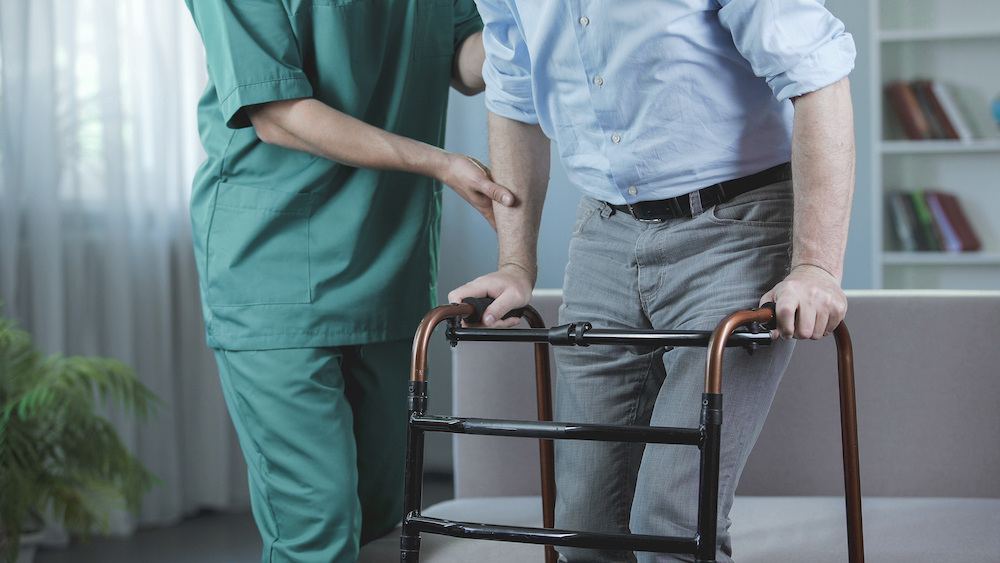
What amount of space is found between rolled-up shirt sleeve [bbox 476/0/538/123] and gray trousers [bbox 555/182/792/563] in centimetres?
18

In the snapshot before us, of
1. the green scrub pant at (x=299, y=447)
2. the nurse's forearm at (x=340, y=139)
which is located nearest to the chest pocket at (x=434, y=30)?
the nurse's forearm at (x=340, y=139)

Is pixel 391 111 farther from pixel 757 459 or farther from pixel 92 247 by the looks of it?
pixel 92 247

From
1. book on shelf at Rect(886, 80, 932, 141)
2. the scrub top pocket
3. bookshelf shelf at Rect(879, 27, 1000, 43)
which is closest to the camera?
the scrub top pocket

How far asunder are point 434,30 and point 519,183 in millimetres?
444

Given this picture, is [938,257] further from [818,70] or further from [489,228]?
[818,70]

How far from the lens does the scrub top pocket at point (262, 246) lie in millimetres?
1485

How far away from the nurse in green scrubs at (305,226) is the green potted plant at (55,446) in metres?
0.98

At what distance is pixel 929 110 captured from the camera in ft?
11.6

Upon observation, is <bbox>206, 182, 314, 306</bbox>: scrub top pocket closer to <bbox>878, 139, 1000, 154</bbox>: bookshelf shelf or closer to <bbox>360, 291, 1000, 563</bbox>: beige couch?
<bbox>360, 291, 1000, 563</bbox>: beige couch

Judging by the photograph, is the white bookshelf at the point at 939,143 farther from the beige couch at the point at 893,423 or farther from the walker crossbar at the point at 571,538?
the walker crossbar at the point at 571,538

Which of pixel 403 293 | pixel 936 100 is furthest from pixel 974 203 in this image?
pixel 403 293

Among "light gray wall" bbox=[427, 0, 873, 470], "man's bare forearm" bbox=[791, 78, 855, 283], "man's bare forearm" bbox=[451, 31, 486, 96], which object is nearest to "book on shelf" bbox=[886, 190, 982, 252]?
"light gray wall" bbox=[427, 0, 873, 470]

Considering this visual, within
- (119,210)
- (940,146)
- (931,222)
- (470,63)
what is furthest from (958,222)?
(119,210)

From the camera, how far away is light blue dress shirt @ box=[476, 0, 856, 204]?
93cm
